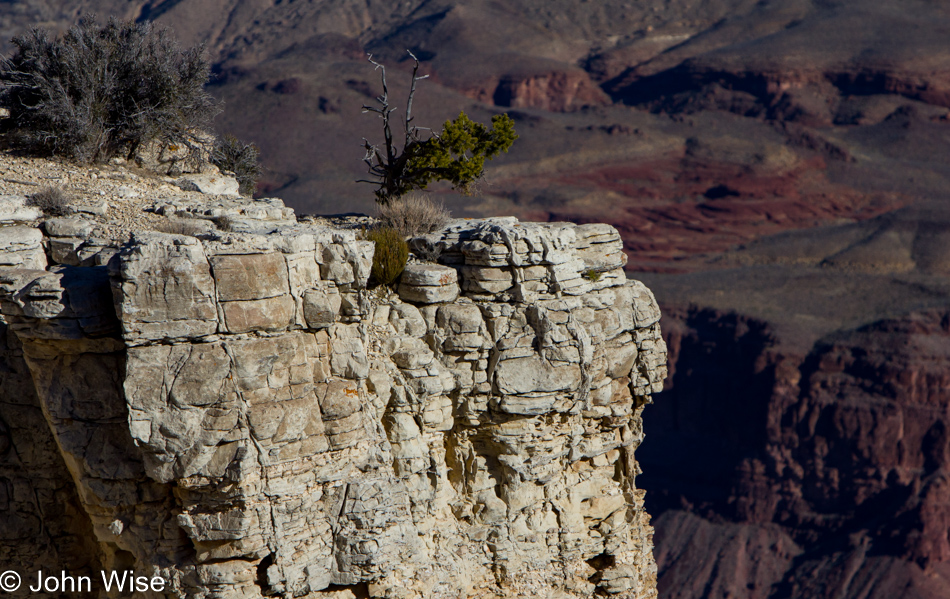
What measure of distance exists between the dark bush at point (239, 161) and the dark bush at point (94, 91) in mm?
1046

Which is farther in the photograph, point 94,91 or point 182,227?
point 94,91

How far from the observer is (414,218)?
1752cm

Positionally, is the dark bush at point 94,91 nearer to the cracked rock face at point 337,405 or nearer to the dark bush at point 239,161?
the dark bush at point 239,161

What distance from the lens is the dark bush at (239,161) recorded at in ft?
75.0

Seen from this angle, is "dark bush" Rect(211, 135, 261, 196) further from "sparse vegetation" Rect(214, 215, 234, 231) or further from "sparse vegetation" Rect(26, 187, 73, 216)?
"sparse vegetation" Rect(214, 215, 234, 231)

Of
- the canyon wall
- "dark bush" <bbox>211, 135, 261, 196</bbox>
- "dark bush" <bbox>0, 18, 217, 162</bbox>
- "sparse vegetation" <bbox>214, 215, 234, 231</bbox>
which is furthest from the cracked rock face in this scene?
the canyon wall

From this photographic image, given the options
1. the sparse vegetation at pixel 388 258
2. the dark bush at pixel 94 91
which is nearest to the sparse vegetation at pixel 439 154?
the sparse vegetation at pixel 388 258

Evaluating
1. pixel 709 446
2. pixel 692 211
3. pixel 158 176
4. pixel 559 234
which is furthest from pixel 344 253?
pixel 692 211

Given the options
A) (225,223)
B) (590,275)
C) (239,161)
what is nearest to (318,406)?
(225,223)

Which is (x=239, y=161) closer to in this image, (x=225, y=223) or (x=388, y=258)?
(x=225, y=223)

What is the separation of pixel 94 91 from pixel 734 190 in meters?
98.1

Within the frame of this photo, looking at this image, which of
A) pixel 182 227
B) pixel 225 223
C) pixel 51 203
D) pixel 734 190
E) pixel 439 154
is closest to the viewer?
pixel 182 227

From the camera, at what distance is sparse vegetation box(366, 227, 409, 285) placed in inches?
615

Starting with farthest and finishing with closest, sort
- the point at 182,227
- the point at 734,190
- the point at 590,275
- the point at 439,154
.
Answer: the point at 734,190 < the point at 439,154 < the point at 590,275 < the point at 182,227
